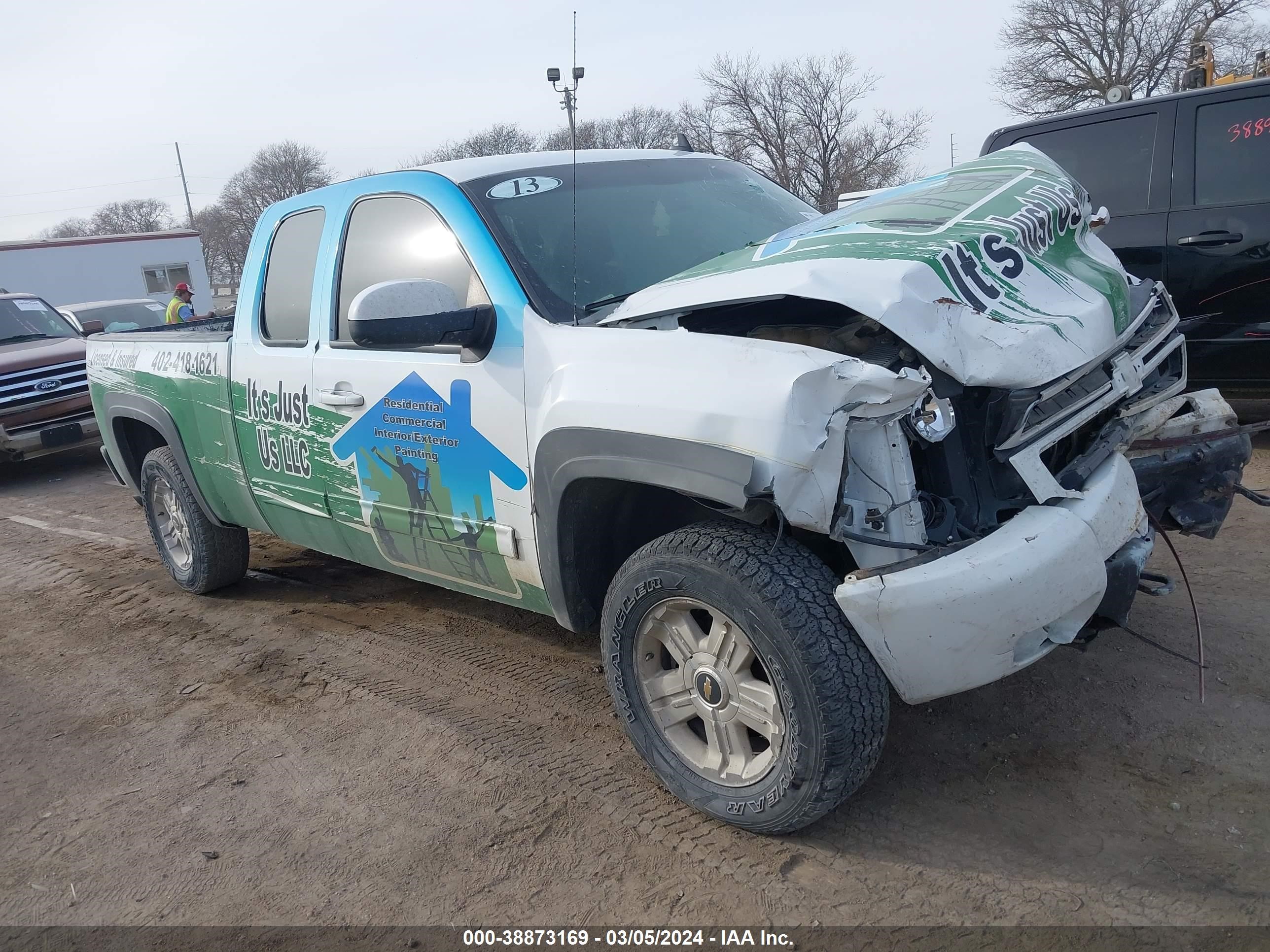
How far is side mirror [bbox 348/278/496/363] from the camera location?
9.53ft

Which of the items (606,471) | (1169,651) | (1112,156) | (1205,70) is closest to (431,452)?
(606,471)

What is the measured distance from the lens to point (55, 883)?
2.85m

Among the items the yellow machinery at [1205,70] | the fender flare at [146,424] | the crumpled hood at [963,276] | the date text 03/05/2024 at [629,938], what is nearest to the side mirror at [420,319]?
the crumpled hood at [963,276]

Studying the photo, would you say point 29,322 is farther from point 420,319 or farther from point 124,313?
point 420,319

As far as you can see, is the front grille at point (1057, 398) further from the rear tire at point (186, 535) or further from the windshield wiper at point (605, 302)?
the rear tire at point (186, 535)

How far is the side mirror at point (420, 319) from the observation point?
2.91 m

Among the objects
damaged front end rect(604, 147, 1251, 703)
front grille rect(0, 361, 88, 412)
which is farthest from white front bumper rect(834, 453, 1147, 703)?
front grille rect(0, 361, 88, 412)

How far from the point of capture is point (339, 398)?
365 centimetres

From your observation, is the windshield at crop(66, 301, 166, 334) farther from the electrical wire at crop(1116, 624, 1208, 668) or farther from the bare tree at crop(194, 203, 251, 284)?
the bare tree at crop(194, 203, 251, 284)

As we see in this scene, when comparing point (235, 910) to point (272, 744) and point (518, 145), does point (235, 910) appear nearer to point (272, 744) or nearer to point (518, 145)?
point (272, 744)

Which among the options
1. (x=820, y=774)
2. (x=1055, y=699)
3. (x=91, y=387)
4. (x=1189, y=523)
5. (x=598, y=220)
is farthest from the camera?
(x=91, y=387)

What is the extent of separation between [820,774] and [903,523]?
0.67 m

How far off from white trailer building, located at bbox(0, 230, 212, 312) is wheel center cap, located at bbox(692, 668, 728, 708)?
23.2m

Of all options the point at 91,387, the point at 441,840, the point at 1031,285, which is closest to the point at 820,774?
the point at 441,840
